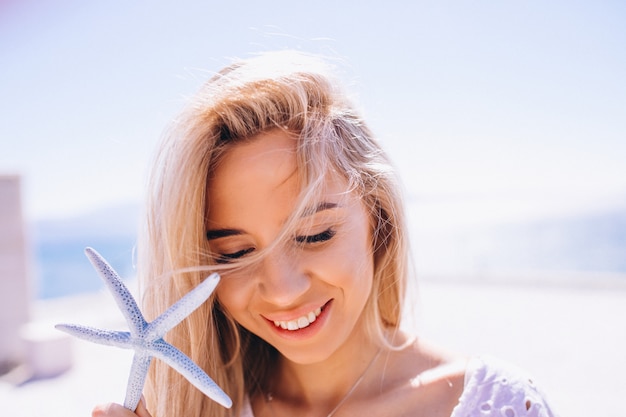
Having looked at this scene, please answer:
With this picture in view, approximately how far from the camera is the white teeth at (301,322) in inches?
63.4

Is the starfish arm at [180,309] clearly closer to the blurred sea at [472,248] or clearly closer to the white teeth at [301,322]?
the white teeth at [301,322]

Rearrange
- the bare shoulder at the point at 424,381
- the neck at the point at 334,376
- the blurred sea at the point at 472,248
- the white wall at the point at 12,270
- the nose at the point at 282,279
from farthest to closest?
the blurred sea at the point at 472,248, the white wall at the point at 12,270, the neck at the point at 334,376, the bare shoulder at the point at 424,381, the nose at the point at 282,279

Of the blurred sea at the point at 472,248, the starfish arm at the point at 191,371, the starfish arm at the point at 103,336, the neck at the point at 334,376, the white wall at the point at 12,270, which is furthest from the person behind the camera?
the blurred sea at the point at 472,248

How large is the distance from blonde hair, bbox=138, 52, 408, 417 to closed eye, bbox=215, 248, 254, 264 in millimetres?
29

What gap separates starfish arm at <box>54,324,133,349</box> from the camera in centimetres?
139

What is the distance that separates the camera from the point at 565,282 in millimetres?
9422

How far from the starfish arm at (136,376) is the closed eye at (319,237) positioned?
1.76 feet

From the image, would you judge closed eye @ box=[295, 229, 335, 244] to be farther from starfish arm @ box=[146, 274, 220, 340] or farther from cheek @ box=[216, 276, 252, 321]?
starfish arm @ box=[146, 274, 220, 340]

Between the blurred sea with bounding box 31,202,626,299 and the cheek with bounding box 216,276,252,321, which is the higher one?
the cheek with bounding box 216,276,252,321

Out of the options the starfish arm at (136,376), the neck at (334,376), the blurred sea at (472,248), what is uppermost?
the starfish arm at (136,376)

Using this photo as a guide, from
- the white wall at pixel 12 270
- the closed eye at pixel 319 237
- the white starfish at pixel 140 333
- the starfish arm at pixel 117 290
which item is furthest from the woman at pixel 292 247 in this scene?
the white wall at pixel 12 270

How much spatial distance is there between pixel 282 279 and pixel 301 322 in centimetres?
17

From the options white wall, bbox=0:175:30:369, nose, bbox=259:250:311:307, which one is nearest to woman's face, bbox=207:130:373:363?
nose, bbox=259:250:311:307

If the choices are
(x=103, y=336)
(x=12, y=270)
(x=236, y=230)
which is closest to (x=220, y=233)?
(x=236, y=230)
